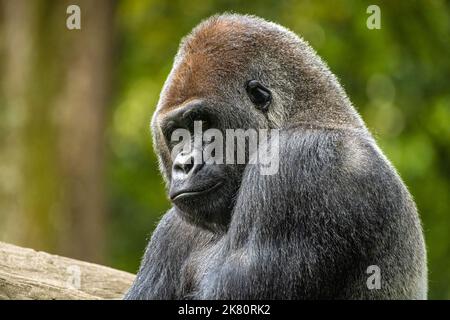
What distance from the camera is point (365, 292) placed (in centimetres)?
511

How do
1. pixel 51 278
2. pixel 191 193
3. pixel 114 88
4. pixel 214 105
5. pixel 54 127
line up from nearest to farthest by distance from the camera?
pixel 191 193, pixel 214 105, pixel 51 278, pixel 54 127, pixel 114 88

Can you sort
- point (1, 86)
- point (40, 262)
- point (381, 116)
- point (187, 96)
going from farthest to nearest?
point (381, 116)
point (1, 86)
point (40, 262)
point (187, 96)

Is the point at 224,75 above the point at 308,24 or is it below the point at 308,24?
below

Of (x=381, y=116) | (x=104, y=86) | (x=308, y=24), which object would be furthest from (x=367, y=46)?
(x=104, y=86)

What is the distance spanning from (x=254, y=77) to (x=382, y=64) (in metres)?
8.25

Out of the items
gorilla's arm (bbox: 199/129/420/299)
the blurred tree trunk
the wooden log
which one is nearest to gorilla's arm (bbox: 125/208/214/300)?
the wooden log

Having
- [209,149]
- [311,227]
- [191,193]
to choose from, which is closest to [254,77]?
[209,149]

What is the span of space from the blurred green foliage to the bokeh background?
0.08 ft

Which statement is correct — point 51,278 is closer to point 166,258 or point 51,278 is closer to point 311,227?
point 166,258

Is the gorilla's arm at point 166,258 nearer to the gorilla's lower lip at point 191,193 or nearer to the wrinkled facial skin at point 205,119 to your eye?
the wrinkled facial skin at point 205,119

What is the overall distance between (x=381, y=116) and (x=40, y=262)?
10.4m

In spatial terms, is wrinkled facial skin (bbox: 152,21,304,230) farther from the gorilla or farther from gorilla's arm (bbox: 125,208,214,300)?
gorilla's arm (bbox: 125,208,214,300)

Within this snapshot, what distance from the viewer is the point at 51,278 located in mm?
6488
